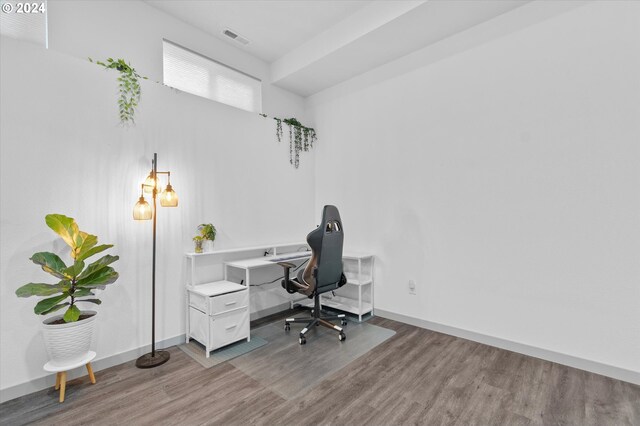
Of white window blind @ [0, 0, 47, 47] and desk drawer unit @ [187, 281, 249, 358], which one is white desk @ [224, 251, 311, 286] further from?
white window blind @ [0, 0, 47, 47]

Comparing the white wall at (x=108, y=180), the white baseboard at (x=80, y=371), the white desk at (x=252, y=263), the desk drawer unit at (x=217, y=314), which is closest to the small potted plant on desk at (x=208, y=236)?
the white wall at (x=108, y=180)

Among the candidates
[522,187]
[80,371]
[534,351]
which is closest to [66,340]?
[80,371]

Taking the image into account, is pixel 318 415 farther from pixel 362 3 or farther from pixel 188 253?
pixel 362 3

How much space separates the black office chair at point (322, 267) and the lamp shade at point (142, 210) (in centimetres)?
136

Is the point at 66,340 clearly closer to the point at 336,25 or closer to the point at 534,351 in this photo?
the point at 534,351

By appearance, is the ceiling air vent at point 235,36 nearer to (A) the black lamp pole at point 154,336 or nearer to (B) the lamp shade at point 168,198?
(A) the black lamp pole at point 154,336

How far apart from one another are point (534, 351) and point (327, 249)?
2097mm

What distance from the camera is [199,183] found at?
319cm

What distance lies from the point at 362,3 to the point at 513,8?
145cm

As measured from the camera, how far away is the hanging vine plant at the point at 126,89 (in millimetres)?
2643

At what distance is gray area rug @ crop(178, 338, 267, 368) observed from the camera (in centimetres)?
261

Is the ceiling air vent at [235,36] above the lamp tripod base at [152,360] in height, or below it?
above

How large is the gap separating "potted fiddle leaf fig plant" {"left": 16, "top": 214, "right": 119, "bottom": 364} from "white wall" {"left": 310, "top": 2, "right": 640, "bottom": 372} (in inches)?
117

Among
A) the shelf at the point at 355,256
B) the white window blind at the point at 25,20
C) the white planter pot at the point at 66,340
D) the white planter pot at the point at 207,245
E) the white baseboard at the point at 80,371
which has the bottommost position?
the white baseboard at the point at 80,371
